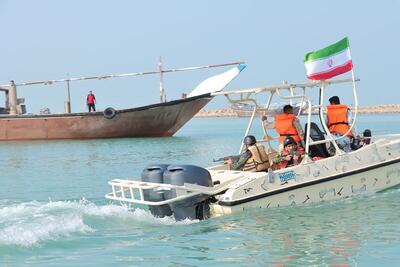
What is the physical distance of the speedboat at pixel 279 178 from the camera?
373 inches

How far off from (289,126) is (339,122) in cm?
132

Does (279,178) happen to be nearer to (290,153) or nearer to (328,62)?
(290,153)

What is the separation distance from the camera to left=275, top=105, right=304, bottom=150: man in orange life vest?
11062 mm

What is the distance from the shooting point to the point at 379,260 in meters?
7.50

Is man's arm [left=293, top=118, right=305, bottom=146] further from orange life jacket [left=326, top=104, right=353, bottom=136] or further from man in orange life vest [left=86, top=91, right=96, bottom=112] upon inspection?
man in orange life vest [left=86, top=91, right=96, bottom=112]

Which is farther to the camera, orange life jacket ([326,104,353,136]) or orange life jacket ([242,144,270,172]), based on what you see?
orange life jacket ([326,104,353,136])

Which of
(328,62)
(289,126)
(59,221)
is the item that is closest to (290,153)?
(289,126)

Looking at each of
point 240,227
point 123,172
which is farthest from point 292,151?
point 123,172

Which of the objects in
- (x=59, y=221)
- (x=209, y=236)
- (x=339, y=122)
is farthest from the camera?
(x=339, y=122)

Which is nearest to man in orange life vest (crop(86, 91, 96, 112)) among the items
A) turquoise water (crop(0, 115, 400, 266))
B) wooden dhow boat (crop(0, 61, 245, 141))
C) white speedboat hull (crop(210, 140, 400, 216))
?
wooden dhow boat (crop(0, 61, 245, 141))

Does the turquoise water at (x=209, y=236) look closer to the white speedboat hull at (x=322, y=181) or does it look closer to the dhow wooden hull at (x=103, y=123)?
the white speedboat hull at (x=322, y=181)

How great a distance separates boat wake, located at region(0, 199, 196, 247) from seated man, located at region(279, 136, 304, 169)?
89.3 inches

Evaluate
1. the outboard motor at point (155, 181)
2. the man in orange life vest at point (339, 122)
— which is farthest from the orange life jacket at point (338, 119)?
the outboard motor at point (155, 181)

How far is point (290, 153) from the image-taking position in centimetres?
1085
